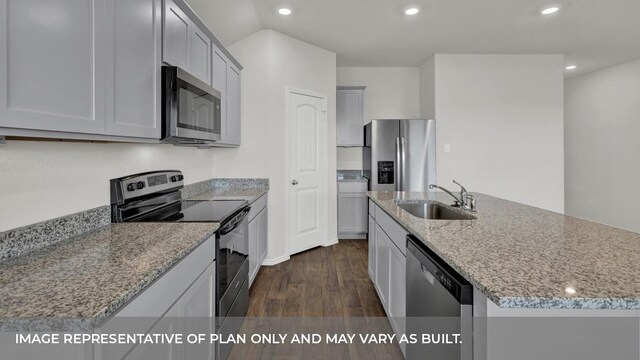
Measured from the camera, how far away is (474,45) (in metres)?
4.20

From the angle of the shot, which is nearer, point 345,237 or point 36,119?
point 36,119

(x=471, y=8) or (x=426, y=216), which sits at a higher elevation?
(x=471, y=8)

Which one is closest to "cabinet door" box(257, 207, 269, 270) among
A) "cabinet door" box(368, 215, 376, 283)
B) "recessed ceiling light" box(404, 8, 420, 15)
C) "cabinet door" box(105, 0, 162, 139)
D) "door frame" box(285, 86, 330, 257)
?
"door frame" box(285, 86, 330, 257)

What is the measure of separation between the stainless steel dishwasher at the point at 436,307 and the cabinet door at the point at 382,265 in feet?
1.85

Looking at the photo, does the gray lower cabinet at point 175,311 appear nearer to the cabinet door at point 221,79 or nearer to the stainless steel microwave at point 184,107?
the stainless steel microwave at point 184,107

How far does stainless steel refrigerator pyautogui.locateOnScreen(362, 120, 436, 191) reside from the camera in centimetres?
430

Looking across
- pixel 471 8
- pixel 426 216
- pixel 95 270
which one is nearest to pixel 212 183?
pixel 426 216

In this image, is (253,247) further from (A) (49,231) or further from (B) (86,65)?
(B) (86,65)

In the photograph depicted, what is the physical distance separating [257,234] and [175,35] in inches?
69.6

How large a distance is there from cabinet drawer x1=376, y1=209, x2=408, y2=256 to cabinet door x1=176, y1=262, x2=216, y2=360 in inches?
39.0

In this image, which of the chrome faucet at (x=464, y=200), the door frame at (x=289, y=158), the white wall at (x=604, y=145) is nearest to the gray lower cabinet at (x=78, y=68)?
the chrome faucet at (x=464, y=200)

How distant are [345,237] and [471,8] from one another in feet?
10.5

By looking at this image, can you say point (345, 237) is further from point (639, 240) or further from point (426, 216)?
point (639, 240)

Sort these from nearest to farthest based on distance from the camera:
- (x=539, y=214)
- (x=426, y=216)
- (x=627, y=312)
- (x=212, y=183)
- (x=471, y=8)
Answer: (x=627, y=312) → (x=539, y=214) → (x=426, y=216) → (x=471, y=8) → (x=212, y=183)
